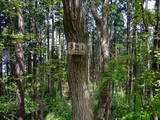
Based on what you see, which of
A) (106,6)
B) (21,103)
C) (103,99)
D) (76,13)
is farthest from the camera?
(21,103)

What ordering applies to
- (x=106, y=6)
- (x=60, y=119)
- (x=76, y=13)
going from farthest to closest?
(x=60, y=119)
(x=106, y=6)
(x=76, y=13)

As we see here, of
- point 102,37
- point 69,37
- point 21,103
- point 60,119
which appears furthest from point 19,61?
point 69,37

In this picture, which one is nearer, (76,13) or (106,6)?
(76,13)

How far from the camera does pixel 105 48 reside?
12.7ft

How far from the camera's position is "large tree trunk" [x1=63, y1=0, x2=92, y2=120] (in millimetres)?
1760

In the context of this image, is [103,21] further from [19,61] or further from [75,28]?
[19,61]

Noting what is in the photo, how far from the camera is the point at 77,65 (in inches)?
71.9

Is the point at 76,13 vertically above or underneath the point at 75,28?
above

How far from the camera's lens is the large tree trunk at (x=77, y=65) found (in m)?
1.76

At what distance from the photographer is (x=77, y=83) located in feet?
5.93

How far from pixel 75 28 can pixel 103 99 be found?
7.86ft

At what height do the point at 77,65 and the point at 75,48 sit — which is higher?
the point at 75,48

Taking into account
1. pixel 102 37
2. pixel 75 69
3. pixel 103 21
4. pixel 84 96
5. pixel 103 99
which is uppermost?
pixel 103 21

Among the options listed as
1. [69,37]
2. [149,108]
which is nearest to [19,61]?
[69,37]
